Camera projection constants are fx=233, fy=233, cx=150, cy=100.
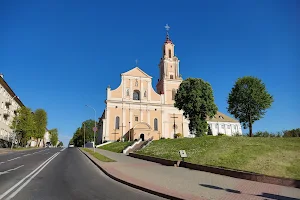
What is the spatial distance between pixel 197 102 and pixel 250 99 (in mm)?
9438

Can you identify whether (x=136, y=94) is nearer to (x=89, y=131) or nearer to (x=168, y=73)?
(x=168, y=73)

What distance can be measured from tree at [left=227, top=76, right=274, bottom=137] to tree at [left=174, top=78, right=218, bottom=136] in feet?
16.1

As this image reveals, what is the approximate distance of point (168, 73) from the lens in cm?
7088

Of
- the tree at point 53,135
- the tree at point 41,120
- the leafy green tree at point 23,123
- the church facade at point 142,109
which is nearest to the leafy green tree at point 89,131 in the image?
the tree at point 41,120

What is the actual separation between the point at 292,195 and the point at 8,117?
198 ft

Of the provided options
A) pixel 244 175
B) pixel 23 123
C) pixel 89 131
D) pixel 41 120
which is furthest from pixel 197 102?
pixel 89 131

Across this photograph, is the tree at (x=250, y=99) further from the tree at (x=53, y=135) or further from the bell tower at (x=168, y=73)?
the tree at (x=53, y=135)

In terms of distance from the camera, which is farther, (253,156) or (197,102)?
(197,102)

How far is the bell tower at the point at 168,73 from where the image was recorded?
68.2m

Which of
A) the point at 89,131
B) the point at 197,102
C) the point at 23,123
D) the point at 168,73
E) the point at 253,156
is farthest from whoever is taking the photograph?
the point at 89,131

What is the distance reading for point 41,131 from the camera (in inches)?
2945

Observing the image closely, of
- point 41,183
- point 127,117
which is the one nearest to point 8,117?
point 127,117

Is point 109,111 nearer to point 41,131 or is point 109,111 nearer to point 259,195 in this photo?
A: point 41,131

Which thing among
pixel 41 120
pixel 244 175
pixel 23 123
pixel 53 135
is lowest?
pixel 244 175
